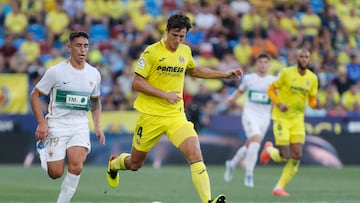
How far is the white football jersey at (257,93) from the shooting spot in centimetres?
2089

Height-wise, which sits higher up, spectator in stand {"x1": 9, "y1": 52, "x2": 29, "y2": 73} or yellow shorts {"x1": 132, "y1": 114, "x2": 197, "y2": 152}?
yellow shorts {"x1": 132, "y1": 114, "x2": 197, "y2": 152}

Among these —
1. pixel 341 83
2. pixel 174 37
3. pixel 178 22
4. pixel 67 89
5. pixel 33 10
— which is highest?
pixel 178 22

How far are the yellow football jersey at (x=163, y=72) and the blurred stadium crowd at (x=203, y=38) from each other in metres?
13.3

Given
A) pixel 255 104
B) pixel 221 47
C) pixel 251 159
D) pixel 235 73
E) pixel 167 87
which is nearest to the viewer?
pixel 235 73

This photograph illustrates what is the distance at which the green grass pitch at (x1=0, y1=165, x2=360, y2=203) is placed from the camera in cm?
1588

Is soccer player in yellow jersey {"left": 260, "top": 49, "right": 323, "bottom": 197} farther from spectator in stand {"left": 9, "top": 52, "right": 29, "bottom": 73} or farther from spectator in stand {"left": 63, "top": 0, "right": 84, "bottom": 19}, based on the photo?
spectator in stand {"left": 63, "top": 0, "right": 84, "bottom": 19}

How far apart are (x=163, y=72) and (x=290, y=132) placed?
18.8ft

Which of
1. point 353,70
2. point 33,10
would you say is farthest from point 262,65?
point 33,10

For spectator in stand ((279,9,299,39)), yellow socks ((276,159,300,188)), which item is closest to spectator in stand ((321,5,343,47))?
spectator in stand ((279,9,299,39))

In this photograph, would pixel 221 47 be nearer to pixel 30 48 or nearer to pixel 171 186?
pixel 30 48

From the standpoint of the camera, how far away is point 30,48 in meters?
28.0

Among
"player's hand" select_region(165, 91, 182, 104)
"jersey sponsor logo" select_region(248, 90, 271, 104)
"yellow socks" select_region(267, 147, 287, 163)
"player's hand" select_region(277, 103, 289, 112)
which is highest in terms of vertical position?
"player's hand" select_region(165, 91, 182, 104)

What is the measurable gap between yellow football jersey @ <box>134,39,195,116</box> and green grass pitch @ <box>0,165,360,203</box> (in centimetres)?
261

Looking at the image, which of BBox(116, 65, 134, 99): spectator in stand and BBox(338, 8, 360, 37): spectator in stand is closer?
BBox(116, 65, 134, 99): spectator in stand
